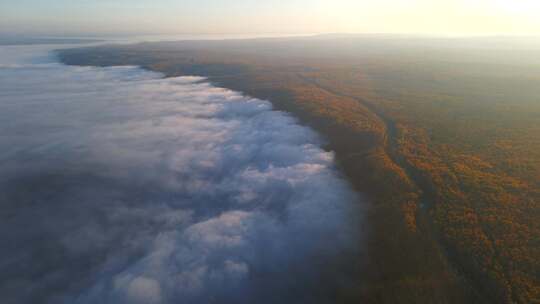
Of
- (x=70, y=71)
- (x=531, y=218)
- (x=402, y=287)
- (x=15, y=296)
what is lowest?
(x=15, y=296)

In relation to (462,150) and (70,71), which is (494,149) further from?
(70,71)

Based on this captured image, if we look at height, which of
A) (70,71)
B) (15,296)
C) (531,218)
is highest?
(70,71)

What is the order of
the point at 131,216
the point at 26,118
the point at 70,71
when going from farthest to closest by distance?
the point at 70,71 → the point at 26,118 → the point at 131,216

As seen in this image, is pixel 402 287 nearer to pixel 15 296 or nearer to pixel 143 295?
pixel 143 295

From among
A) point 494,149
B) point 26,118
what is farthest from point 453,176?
point 26,118

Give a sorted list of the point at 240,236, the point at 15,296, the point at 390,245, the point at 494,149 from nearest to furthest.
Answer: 1. the point at 15,296
2. the point at 390,245
3. the point at 240,236
4. the point at 494,149

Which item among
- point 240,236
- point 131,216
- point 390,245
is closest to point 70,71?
point 131,216

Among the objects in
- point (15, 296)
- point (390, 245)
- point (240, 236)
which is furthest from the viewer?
point (240, 236)

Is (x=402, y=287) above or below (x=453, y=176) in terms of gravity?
below

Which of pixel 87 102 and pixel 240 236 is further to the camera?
pixel 87 102
